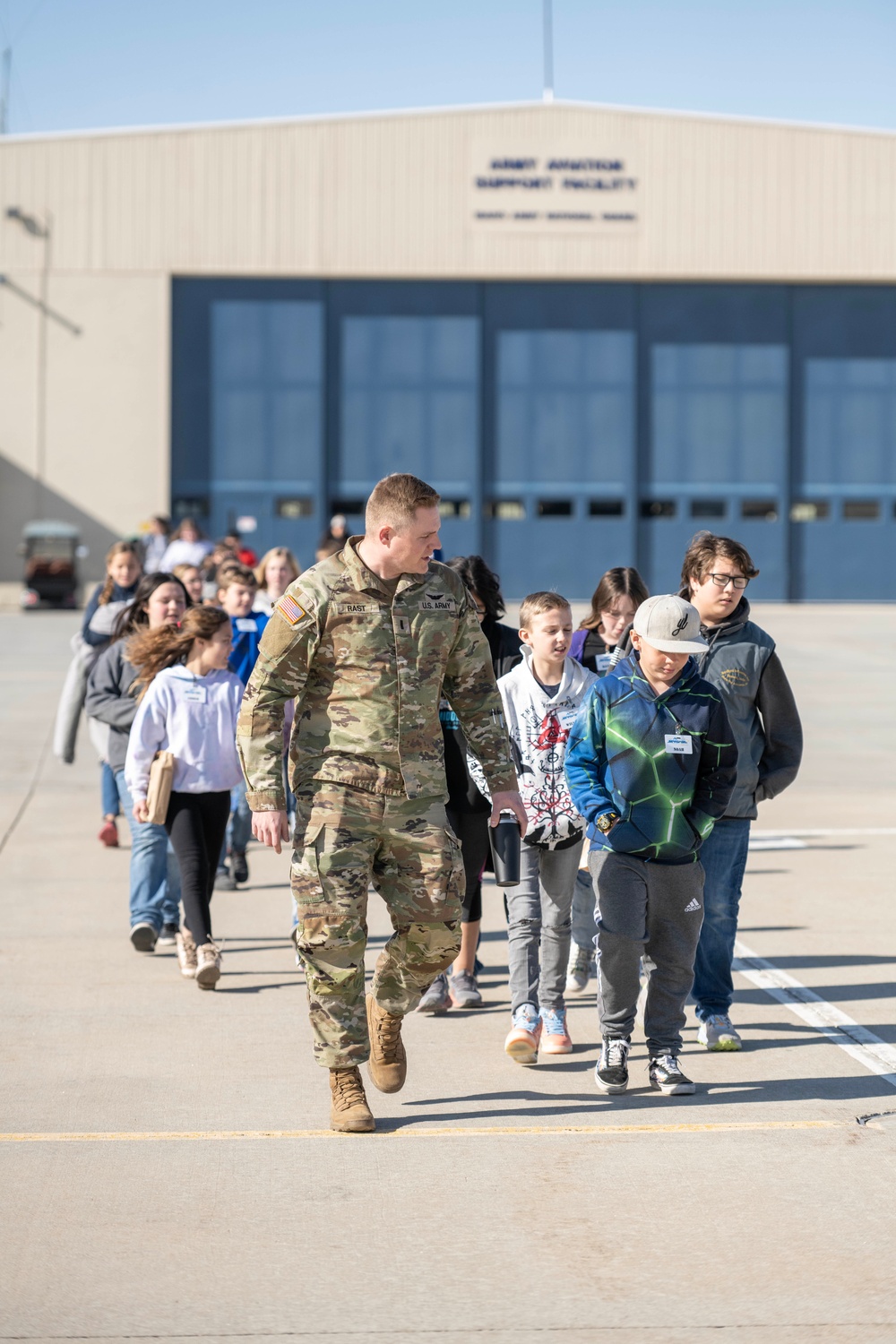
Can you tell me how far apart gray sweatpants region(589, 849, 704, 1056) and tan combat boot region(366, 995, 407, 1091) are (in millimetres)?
747

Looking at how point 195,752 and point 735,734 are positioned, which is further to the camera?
point 195,752

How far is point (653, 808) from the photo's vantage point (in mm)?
5523

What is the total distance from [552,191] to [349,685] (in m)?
35.2

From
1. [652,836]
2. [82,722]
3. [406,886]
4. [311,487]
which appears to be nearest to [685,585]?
[652,836]

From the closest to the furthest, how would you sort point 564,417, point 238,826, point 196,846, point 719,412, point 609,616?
point 196,846
point 609,616
point 238,826
point 564,417
point 719,412

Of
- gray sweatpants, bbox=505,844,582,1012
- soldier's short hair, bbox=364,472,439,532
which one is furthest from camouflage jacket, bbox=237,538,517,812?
gray sweatpants, bbox=505,844,582,1012

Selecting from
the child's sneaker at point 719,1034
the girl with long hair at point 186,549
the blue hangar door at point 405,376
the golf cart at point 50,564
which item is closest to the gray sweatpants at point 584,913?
the child's sneaker at point 719,1034

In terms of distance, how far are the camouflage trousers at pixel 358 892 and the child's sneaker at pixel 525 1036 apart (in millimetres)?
754

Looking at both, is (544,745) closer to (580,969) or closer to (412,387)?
(580,969)

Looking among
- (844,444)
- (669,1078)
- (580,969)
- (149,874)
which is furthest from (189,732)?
(844,444)

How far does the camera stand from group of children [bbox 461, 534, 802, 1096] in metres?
5.53

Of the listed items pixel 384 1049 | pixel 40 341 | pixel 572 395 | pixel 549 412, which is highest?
pixel 40 341

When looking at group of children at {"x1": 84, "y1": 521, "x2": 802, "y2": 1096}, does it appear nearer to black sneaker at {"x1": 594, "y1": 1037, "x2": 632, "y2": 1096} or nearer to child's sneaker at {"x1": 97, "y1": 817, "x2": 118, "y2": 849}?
black sneaker at {"x1": 594, "y1": 1037, "x2": 632, "y2": 1096}

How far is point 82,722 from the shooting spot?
17.1 m
